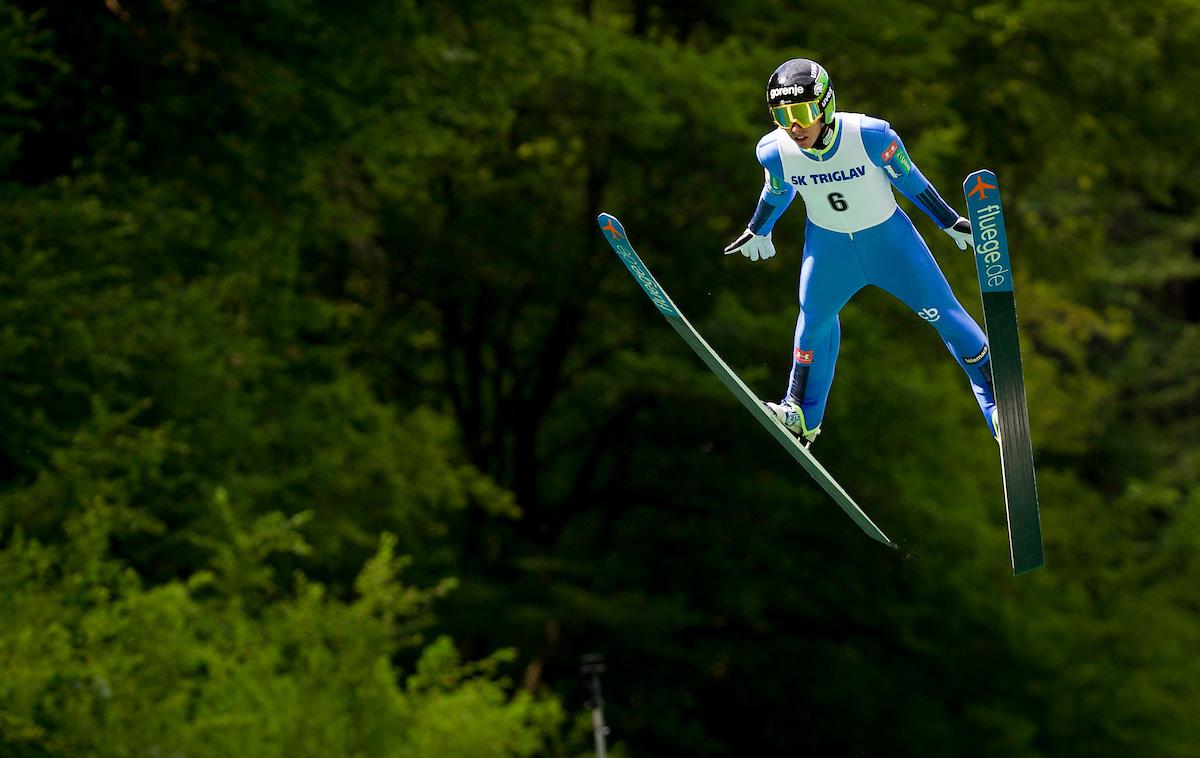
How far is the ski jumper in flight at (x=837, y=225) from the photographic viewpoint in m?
6.55

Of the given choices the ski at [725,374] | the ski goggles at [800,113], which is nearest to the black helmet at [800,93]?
the ski goggles at [800,113]

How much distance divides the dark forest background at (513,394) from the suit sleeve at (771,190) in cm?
758

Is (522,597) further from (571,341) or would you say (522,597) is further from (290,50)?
(290,50)

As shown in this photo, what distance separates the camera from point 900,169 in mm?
6668

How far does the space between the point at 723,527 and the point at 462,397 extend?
4.39 metres

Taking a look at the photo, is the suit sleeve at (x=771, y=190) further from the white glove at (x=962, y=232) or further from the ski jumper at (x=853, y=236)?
the white glove at (x=962, y=232)

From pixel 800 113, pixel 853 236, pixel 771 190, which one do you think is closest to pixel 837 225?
pixel 853 236

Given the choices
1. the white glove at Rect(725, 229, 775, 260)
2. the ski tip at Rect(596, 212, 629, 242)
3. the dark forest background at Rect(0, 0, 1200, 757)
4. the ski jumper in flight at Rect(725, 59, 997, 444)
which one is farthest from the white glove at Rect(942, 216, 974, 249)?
the dark forest background at Rect(0, 0, 1200, 757)

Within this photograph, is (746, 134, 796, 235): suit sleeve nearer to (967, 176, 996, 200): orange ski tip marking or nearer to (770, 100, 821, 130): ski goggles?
(770, 100, 821, 130): ski goggles

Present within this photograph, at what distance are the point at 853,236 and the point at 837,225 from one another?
0.07m

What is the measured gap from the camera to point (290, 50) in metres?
19.0

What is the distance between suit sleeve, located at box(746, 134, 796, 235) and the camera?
6.80 m

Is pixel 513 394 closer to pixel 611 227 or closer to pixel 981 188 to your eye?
pixel 611 227

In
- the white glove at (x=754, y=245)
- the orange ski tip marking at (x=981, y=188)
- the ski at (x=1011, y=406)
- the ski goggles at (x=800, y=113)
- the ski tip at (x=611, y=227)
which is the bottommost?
the ski at (x=1011, y=406)
